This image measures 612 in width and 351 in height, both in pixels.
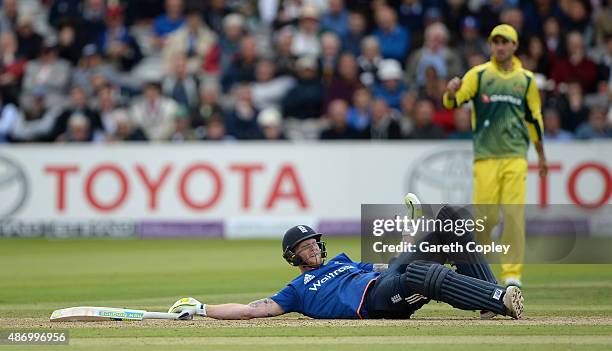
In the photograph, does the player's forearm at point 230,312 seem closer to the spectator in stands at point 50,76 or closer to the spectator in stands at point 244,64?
the spectator in stands at point 244,64

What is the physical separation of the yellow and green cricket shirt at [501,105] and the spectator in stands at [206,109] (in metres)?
9.11

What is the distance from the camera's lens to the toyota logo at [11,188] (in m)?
20.9

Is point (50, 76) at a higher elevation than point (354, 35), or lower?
lower

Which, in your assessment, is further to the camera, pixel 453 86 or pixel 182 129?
pixel 182 129

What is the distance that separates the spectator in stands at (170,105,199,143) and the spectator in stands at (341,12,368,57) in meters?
3.38

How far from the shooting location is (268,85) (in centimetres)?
2273

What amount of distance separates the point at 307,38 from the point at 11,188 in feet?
19.8

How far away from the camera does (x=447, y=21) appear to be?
2328 centimetres

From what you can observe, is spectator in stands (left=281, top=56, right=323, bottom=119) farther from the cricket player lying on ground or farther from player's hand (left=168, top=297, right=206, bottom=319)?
player's hand (left=168, top=297, right=206, bottom=319)

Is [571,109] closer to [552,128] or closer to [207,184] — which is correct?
[552,128]

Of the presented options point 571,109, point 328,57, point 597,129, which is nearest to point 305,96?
point 328,57

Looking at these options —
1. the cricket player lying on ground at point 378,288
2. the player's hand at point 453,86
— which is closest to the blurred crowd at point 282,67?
the player's hand at point 453,86

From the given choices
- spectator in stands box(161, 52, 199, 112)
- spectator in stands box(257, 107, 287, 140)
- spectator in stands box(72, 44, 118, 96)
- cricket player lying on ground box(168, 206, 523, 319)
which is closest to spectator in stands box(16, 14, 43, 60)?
spectator in stands box(72, 44, 118, 96)

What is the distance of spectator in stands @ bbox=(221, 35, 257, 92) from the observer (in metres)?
22.8
